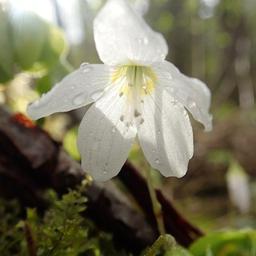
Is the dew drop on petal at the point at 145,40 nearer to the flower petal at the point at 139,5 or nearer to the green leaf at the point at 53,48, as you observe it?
the flower petal at the point at 139,5

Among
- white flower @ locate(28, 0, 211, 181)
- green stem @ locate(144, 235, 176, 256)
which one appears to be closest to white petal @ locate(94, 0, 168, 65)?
white flower @ locate(28, 0, 211, 181)

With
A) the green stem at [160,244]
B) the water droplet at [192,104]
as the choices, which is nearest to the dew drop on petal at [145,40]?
the water droplet at [192,104]

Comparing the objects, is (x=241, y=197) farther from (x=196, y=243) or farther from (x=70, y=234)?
(x=70, y=234)

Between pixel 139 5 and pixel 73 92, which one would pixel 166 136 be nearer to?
pixel 73 92

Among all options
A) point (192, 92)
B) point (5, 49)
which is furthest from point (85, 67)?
point (5, 49)

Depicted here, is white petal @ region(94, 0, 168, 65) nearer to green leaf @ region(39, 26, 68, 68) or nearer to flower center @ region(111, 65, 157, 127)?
flower center @ region(111, 65, 157, 127)

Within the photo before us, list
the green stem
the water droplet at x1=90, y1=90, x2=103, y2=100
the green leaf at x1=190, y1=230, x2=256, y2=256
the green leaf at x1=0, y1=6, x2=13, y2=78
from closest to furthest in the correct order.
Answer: the green stem
the water droplet at x1=90, y1=90, x2=103, y2=100
the green leaf at x1=190, y1=230, x2=256, y2=256
the green leaf at x1=0, y1=6, x2=13, y2=78
